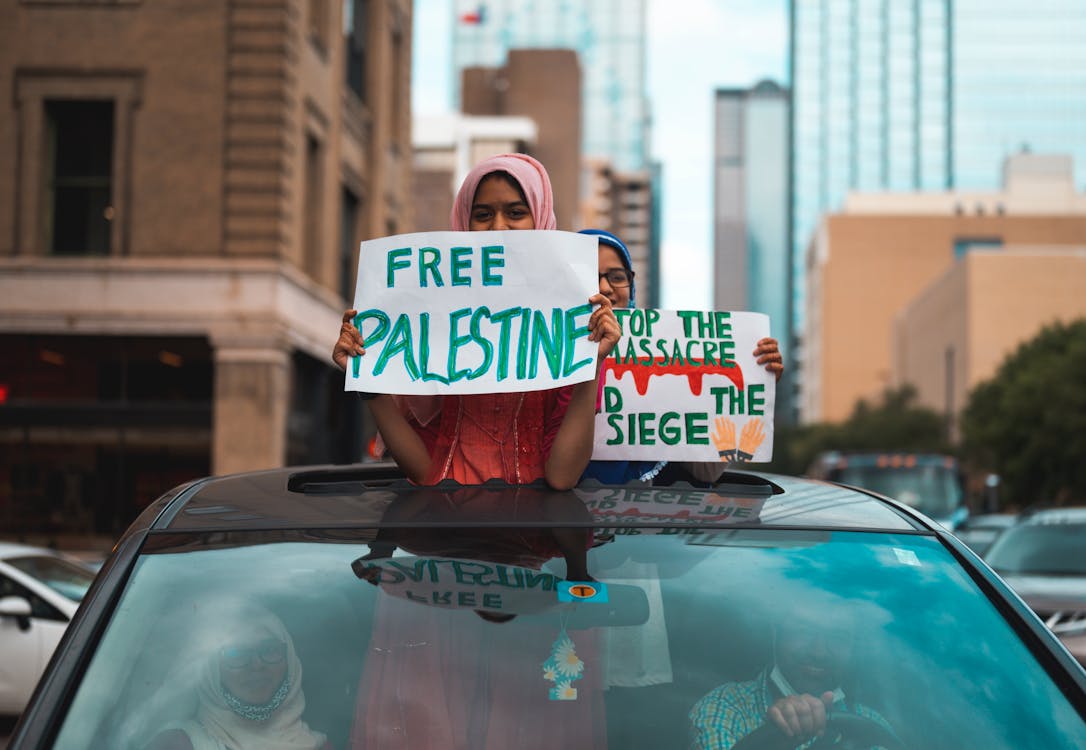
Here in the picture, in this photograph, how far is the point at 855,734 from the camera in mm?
2402

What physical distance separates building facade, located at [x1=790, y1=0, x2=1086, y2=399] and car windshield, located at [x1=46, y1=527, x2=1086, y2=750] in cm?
16887

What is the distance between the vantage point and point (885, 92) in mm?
189875

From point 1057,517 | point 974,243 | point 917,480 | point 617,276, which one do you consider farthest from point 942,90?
point 617,276

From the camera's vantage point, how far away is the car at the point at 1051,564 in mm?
10398

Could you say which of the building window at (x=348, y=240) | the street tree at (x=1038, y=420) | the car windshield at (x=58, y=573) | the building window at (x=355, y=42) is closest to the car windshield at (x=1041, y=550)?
the car windshield at (x=58, y=573)

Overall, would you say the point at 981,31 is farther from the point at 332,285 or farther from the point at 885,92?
the point at 332,285

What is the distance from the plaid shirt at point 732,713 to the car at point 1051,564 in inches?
327

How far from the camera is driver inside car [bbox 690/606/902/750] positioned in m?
2.39

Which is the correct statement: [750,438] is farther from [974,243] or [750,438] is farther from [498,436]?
[974,243]

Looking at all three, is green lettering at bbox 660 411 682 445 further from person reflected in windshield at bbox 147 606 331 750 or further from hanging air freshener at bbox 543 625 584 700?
person reflected in windshield at bbox 147 606 331 750

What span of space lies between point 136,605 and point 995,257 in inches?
3685

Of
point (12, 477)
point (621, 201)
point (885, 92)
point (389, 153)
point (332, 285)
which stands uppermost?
point (885, 92)

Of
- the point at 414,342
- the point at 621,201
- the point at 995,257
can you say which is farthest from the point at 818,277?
the point at 414,342

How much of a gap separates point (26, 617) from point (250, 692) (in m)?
8.19
